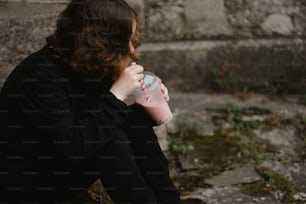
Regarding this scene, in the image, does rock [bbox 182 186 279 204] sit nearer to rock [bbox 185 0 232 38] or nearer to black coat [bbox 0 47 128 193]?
black coat [bbox 0 47 128 193]

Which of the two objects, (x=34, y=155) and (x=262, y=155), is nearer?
(x=34, y=155)

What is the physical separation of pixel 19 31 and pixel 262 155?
998 mm

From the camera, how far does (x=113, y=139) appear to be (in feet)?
4.88

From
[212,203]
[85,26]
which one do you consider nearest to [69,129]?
[85,26]

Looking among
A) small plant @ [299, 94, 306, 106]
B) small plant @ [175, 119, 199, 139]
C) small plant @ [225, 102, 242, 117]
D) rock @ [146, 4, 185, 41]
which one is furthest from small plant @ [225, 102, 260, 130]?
rock @ [146, 4, 185, 41]

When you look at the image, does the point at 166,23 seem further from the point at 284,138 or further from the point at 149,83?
the point at 149,83

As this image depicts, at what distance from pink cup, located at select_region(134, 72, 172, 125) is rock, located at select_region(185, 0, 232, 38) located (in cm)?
113

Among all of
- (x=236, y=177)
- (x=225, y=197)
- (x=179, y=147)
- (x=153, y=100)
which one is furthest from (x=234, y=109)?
(x=153, y=100)

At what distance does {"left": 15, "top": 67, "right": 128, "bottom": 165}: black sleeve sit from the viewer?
1.43 m

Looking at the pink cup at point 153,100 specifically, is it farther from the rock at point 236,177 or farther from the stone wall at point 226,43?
the stone wall at point 226,43

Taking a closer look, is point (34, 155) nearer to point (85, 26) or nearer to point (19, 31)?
point (85, 26)

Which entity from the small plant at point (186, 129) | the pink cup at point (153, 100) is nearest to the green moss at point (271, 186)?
the small plant at point (186, 129)

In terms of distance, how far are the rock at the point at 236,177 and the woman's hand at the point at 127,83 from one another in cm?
65

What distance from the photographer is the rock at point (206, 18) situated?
108 inches
